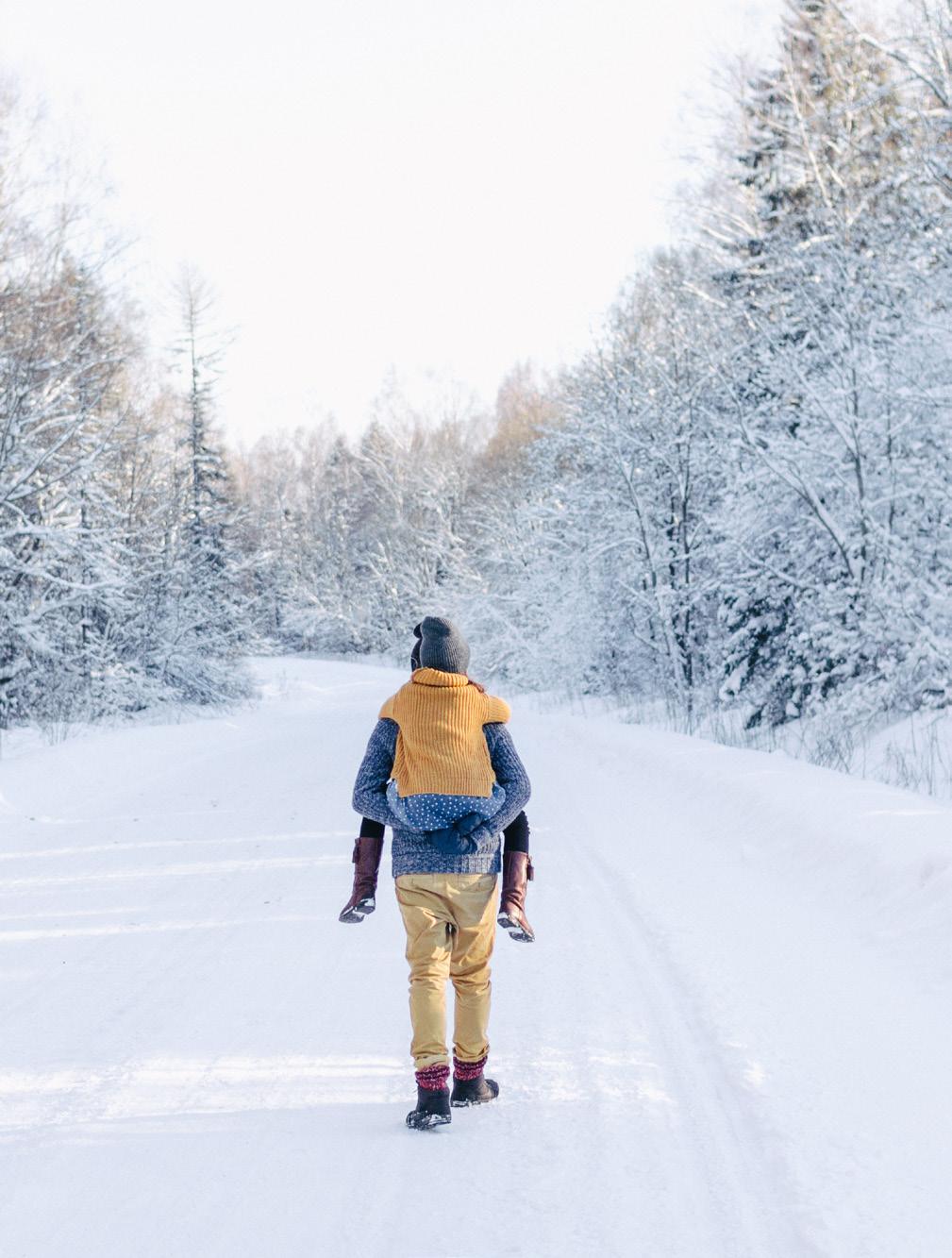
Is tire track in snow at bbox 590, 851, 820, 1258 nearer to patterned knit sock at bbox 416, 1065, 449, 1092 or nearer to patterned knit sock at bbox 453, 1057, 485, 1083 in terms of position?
patterned knit sock at bbox 453, 1057, 485, 1083

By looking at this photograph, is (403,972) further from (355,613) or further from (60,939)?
(355,613)

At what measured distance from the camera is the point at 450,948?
419 centimetres

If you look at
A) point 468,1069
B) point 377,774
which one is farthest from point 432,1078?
point 377,774

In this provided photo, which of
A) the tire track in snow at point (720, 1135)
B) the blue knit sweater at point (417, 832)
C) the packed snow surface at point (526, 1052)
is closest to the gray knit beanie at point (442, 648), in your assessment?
the blue knit sweater at point (417, 832)

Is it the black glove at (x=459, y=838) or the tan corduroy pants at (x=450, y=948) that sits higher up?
the black glove at (x=459, y=838)

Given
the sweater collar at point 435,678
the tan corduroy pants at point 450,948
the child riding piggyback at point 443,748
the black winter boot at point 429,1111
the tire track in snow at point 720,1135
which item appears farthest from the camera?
the sweater collar at point 435,678

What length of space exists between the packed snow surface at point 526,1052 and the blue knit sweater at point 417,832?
35.5 inches

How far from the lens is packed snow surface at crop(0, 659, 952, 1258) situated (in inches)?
126

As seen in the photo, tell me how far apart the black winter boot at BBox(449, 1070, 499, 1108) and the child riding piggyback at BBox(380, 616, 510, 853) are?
34.1 inches

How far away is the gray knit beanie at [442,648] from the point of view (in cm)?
428

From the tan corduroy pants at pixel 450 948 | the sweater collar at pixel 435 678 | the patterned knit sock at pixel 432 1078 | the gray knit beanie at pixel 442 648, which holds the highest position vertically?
the gray knit beanie at pixel 442 648

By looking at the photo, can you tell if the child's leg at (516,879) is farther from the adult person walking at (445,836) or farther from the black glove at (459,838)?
the black glove at (459,838)

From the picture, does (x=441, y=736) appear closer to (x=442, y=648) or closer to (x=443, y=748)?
(x=443, y=748)

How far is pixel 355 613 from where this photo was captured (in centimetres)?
6450
